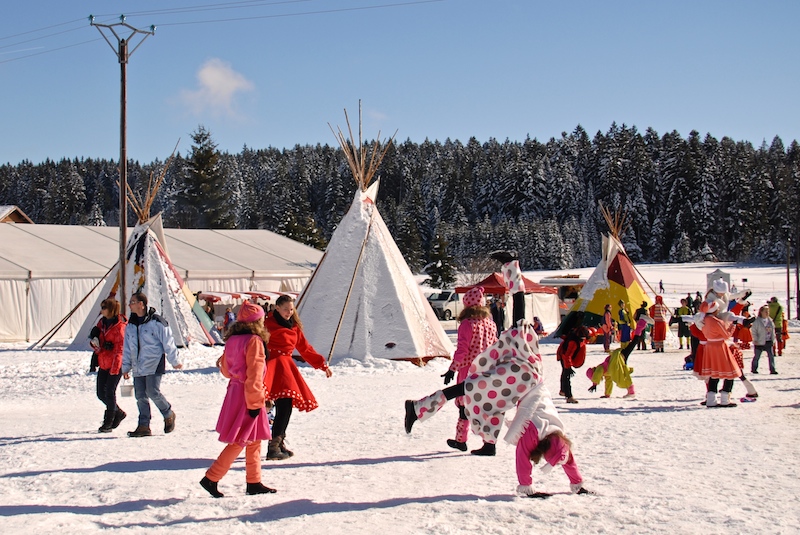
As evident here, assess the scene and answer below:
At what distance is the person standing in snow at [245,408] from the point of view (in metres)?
5.02

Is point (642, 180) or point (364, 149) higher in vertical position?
point (642, 180)

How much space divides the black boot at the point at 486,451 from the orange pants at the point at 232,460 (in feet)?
7.36

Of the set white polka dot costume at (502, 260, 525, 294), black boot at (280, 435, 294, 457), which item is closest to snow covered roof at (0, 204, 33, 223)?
black boot at (280, 435, 294, 457)

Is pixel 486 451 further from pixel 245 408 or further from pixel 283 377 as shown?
pixel 245 408

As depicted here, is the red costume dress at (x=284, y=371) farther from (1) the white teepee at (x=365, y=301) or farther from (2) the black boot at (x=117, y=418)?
(1) the white teepee at (x=365, y=301)

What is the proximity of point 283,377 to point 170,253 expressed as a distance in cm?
2277

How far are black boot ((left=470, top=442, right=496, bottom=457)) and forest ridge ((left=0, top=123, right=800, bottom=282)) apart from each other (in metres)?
52.3

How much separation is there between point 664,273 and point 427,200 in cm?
5393

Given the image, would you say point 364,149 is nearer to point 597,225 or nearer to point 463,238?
point 463,238

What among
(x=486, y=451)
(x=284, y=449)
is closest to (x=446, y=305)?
(x=486, y=451)

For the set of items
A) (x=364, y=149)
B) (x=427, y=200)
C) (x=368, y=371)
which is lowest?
(x=368, y=371)

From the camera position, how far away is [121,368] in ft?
24.8

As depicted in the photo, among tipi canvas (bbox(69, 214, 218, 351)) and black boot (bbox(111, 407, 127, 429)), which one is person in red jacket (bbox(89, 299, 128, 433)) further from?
tipi canvas (bbox(69, 214, 218, 351))

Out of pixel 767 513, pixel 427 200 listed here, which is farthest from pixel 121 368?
pixel 427 200
